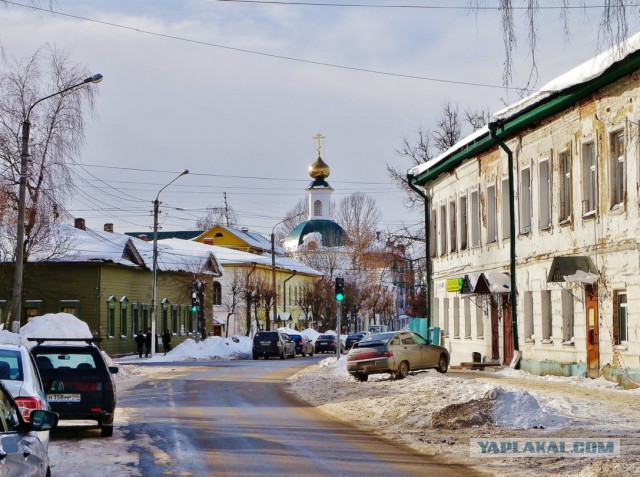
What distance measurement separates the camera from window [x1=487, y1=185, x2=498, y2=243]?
37.4 meters

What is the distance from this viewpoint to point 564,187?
100 ft

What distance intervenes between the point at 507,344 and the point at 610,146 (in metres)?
10.9

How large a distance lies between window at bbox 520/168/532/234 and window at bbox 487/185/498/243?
10.8 feet

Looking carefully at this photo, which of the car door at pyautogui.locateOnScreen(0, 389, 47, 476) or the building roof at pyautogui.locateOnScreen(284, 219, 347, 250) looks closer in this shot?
the car door at pyautogui.locateOnScreen(0, 389, 47, 476)

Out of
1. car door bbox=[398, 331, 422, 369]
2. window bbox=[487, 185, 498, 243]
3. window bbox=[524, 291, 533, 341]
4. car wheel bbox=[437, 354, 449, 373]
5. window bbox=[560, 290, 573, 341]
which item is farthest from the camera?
window bbox=[487, 185, 498, 243]

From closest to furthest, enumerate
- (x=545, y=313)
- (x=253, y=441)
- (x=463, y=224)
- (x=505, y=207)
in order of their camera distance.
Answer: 1. (x=253, y=441)
2. (x=545, y=313)
3. (x=505, y=207)
4. (x=463, y=224)

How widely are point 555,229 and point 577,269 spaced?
11.0 ft

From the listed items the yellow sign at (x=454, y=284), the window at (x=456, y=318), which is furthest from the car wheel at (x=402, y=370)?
the window at (x=456, y=318)

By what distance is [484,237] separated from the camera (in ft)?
126

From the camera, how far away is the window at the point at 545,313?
3209 cm

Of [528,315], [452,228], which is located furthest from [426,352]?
[452,228]

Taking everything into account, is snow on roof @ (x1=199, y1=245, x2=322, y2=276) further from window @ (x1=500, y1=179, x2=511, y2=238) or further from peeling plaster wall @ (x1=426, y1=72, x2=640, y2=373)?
window @ (x1=500, y1=179, x2=511, y2=238)

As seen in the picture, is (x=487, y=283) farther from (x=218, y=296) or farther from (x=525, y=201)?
(x=218, y=296)

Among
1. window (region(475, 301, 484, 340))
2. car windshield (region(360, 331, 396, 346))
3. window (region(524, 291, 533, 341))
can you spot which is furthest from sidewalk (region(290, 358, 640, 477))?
window (region(475, 301, 484, 340))
